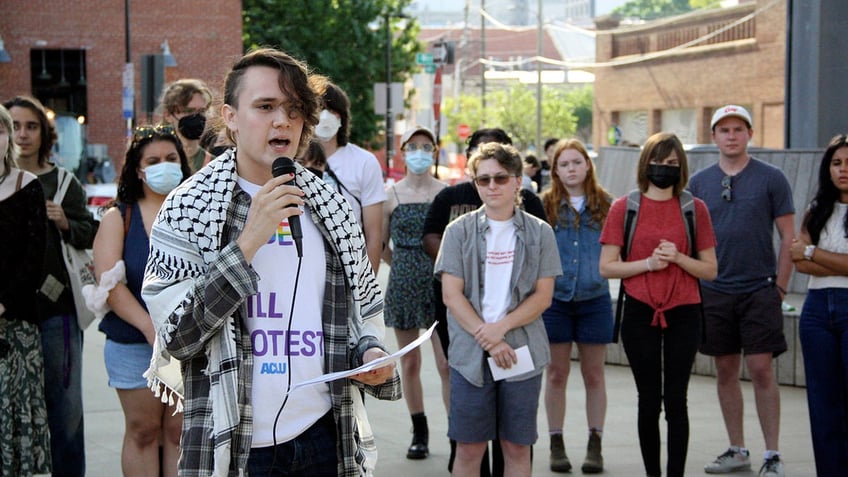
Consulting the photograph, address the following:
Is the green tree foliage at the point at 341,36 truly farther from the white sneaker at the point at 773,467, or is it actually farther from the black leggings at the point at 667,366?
the black leggings at the point at 667,366

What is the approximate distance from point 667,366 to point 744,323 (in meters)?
0.98

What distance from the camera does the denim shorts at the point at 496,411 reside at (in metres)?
6.18

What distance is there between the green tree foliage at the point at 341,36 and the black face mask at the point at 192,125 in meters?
38.5

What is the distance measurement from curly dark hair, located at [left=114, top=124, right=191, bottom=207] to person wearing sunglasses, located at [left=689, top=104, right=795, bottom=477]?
3442 millimetres

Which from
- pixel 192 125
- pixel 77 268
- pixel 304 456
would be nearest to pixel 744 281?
pixel 192 125

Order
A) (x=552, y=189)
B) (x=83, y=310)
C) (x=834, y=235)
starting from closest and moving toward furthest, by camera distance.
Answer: (x=83, y=310) → (x=834, y=235) → (x=552, y=189)

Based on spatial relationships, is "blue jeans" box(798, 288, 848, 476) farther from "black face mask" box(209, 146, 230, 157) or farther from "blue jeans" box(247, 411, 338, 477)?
"blue jeans" box(247, 411, 338, 477)

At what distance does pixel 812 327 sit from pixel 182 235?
4.24m

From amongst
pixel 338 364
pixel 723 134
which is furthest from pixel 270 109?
pixel 723 134

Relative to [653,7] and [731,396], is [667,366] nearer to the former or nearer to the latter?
[731,396]

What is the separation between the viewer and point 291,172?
334cm

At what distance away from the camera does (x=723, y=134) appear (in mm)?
7609

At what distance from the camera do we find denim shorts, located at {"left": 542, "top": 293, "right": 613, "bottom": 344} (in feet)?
25.6

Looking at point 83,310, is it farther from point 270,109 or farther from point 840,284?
point 840,284
